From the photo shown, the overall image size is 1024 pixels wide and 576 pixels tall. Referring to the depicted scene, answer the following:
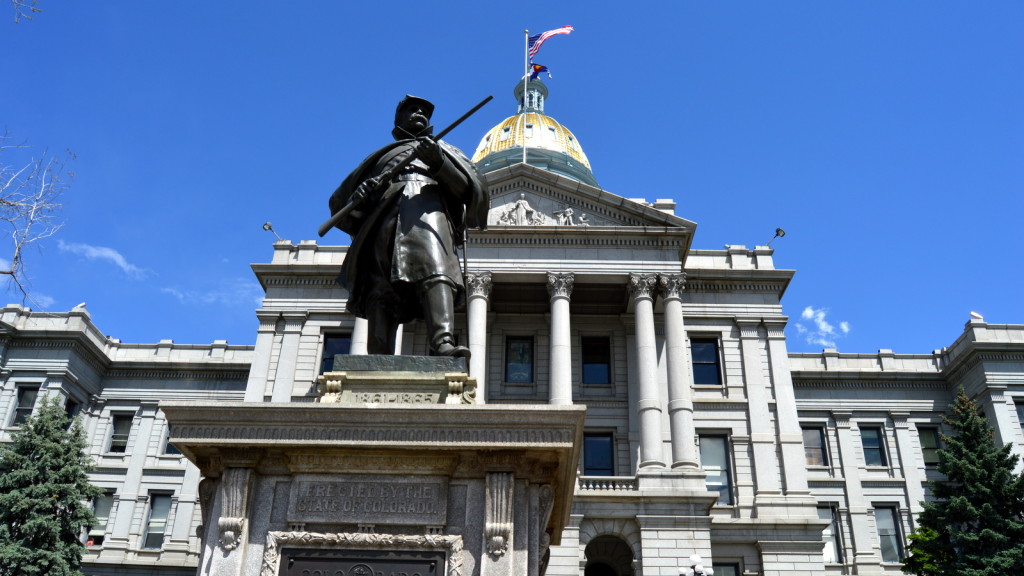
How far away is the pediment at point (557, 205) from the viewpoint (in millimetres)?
34719

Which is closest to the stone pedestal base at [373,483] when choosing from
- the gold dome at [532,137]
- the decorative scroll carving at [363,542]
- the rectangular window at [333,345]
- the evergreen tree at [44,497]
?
the decorative scroll carving at [363,542]

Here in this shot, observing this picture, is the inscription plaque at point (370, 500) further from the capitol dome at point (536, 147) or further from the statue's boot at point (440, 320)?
the capitol dome at point (536, 147)

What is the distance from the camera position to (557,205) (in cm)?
3594

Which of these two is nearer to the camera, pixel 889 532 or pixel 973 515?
pixel 973 515

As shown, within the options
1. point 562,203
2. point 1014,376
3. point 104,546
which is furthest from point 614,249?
A: point 104,546

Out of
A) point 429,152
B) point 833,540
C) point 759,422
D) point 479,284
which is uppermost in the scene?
point 479,284

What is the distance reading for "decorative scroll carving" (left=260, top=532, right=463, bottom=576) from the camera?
525 centimetres

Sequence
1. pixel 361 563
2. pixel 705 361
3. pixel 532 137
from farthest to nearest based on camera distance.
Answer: pixel 532 137
pixel 705 361
pixel 361 563

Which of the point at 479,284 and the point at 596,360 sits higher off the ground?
the point at 479,284

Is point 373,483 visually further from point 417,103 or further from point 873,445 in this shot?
point 873,445

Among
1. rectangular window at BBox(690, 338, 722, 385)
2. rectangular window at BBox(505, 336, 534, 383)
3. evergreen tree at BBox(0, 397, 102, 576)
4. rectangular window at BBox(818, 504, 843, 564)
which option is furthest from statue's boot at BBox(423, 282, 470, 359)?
rectangular window at BBox(818, 504, 843, 564)

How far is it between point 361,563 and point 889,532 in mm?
39017

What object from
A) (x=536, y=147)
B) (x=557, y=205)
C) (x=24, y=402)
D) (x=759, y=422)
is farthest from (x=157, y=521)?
(x=536, y=147)

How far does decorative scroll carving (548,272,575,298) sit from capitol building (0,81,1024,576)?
0.06 meters
